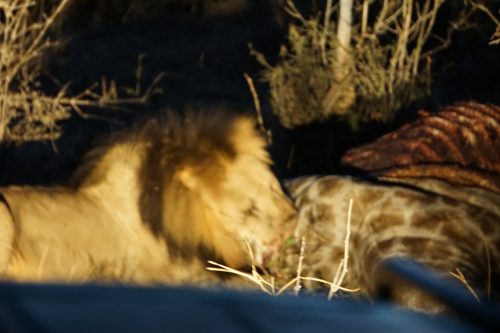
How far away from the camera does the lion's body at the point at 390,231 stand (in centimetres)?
491

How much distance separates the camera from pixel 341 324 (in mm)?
1396

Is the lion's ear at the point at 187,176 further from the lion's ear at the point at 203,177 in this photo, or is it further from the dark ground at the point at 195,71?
the dark ground at the point at 195,71

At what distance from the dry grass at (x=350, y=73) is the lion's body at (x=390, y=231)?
2.93 meters

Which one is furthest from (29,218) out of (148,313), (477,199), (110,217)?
(148,313)

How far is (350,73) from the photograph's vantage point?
27.9 feet

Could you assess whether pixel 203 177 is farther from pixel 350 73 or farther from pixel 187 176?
pixel 350 73

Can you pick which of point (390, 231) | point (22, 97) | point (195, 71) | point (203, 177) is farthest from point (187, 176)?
point (195, 71)

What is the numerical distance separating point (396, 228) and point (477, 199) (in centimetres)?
38

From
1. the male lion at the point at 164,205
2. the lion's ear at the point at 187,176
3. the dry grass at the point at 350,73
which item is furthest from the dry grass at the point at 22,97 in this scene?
the lion's ear at the point at 187,176

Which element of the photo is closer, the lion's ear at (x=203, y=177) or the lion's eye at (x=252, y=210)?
the lion's ear at (x=203, y=177)

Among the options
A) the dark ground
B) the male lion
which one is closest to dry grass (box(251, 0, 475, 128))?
the dark ground

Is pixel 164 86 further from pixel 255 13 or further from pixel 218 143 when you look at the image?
pixel 218 143

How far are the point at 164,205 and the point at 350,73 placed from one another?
385 centimetres

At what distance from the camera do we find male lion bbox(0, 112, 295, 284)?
4703mm
